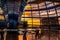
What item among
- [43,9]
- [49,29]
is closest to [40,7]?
[43,9]

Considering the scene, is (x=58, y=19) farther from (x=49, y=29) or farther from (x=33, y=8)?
(x=33, y=8)

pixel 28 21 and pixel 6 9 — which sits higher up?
pixel 6 9

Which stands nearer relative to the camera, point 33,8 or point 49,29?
point 49,29

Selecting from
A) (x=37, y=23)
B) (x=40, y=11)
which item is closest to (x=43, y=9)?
(x=40, y=11)

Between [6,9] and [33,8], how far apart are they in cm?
40

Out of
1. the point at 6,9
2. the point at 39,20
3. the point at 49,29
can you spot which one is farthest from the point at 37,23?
the point at 6,9

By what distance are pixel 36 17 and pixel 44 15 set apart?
4.5 inches

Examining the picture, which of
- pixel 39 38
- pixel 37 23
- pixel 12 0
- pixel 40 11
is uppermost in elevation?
pixel 12 0

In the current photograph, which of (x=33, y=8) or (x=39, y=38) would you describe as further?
(x=33, y=8)

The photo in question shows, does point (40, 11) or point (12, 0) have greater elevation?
point (12, 0)

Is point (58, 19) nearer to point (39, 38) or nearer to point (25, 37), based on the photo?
point (39, 38)

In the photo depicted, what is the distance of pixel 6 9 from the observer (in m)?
2.20

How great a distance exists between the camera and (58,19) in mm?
2258

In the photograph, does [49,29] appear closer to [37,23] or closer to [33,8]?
[37,23]
